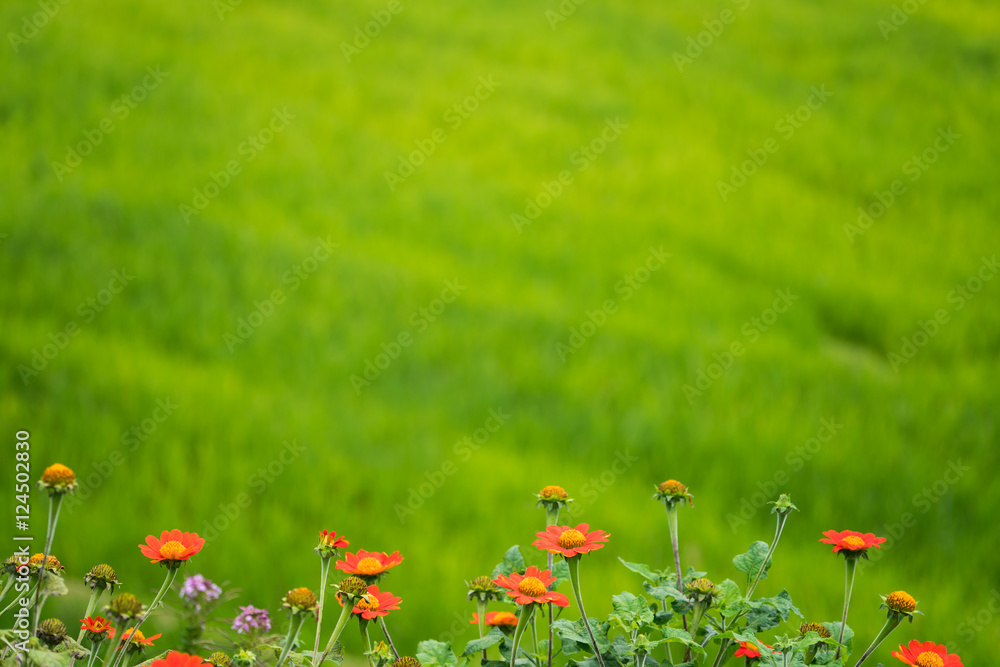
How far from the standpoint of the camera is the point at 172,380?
2.92 meters

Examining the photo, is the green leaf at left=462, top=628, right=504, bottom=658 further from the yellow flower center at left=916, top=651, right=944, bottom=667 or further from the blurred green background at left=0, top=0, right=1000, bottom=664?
the blurred green background at left=0, top=0, right=1000, bottom=664

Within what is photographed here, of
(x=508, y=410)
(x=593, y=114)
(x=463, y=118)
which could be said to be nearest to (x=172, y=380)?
(x=508, y=410)

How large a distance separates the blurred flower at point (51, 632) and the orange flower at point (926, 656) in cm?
96

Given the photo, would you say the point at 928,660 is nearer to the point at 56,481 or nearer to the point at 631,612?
the point at 631,612

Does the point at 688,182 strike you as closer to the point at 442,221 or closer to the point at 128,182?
the point at 442,221

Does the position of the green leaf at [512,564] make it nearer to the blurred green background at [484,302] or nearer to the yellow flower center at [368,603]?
the yellow flower center at [368,603]

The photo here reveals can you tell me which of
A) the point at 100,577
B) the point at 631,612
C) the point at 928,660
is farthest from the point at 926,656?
the point at 100,577

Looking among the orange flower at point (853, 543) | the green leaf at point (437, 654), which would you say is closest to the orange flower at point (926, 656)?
the orange flower at point (853, 543)

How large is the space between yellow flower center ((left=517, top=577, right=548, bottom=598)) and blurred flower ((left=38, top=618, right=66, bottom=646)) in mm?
544

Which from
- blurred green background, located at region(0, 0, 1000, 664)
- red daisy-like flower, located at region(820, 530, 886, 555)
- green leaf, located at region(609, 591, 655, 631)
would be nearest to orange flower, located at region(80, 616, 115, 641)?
green leaf, located at region(609, 591, 655, 631)

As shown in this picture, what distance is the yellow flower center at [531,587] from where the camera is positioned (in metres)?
0.80

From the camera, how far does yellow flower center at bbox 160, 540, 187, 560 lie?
81 centimetres

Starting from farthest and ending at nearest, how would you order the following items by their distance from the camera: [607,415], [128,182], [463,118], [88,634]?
[463,118] → [128,182] → [607,415] → [88,634]

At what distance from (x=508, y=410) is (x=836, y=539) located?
225cm
